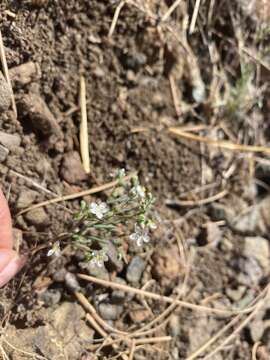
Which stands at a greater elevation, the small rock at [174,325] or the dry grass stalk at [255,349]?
the small rock at [174,325]

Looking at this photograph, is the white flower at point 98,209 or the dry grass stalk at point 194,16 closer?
the white flower at point 98,209

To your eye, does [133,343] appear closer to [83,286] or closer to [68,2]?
[83,286]

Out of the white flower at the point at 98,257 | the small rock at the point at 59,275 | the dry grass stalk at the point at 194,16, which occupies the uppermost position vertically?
the dry grass stalk at the point at 194,16

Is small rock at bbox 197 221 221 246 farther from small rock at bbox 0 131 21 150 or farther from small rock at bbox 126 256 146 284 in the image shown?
small rock at bbox 0 131 21 150

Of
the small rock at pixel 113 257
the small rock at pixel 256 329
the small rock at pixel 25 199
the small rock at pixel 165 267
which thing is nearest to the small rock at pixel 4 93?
the small rock at pixel 25 199

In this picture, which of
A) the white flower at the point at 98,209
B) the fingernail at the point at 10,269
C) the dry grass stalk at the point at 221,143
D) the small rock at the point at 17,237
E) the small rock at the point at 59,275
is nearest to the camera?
the fingernail at the point at 10,269

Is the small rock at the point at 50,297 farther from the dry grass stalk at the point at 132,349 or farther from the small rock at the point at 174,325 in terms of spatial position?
the small rock at the point at 174,325
